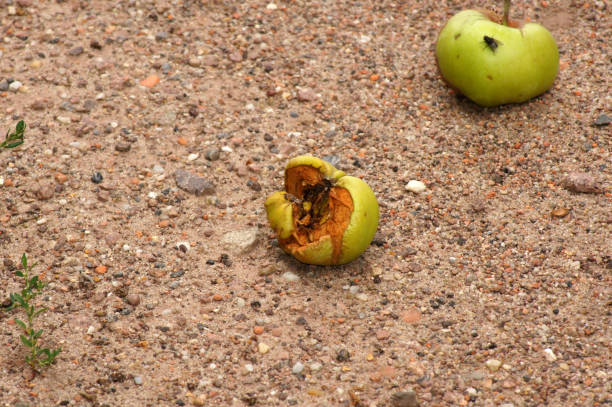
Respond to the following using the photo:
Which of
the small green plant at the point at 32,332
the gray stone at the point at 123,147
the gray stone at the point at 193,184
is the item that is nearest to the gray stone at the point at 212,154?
the gray stone at the point at 193,184

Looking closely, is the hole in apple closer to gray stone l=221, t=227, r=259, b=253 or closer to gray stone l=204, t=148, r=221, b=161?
gray stone l=221, t=227, r=259, b=253

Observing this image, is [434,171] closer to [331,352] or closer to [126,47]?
[331,352]

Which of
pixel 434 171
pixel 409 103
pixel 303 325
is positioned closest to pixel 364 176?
pixel 434 171

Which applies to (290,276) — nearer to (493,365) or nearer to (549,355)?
(493,365)

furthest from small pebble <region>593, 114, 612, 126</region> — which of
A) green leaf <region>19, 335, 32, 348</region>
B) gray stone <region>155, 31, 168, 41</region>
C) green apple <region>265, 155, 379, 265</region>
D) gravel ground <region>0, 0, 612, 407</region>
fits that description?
green leaf <region>19, 335, 32, 348</region>

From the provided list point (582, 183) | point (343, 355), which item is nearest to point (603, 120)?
point (582, 183)

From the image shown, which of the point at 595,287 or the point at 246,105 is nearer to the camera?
the point at 595,287

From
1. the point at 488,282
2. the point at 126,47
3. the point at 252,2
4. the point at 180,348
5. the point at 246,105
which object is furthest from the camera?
the point at 252,2
